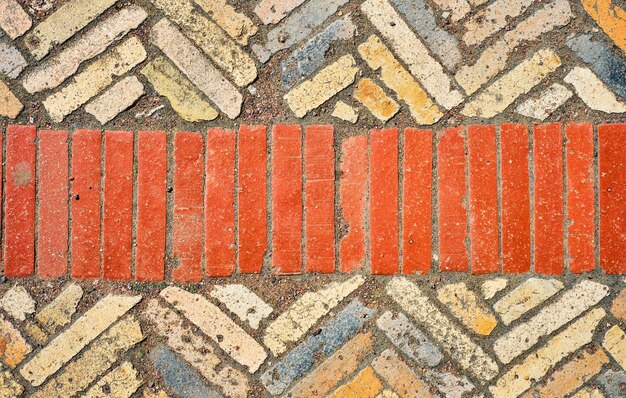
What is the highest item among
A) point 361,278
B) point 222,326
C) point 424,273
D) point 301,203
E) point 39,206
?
point 39,206

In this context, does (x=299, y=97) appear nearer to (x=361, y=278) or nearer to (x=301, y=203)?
(x=301, y=203)

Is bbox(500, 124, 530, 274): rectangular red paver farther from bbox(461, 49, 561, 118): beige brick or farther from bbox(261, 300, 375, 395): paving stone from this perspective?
bbox(261, 300, 375, 395): paving stone

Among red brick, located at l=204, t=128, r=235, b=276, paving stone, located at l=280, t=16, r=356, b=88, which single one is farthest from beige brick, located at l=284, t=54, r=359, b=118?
red brick, located at l=204, t=128, r=235, b=276

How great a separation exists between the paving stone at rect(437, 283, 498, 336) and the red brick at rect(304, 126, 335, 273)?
0.49 meters

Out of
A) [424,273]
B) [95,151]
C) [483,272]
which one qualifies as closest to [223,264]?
[95,151]

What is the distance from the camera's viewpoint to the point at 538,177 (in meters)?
2.04

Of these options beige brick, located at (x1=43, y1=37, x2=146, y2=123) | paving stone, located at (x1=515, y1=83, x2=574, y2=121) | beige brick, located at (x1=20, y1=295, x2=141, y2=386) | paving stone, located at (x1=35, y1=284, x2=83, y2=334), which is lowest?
paving stone, located at (x1=515, y1=83, x2=574, y2=121)

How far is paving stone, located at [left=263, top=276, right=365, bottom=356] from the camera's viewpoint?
2.10 meters

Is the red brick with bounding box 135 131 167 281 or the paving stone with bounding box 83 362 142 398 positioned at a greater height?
the red brick with bounding box 135 131 167 281

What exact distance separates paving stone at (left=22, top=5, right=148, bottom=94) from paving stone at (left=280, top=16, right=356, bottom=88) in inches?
26.4

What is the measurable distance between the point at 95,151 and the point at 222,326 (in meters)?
0.89

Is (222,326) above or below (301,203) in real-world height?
below

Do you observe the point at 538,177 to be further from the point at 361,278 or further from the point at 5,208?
the point at 5,208

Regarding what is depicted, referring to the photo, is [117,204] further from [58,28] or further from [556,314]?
[556,314]
